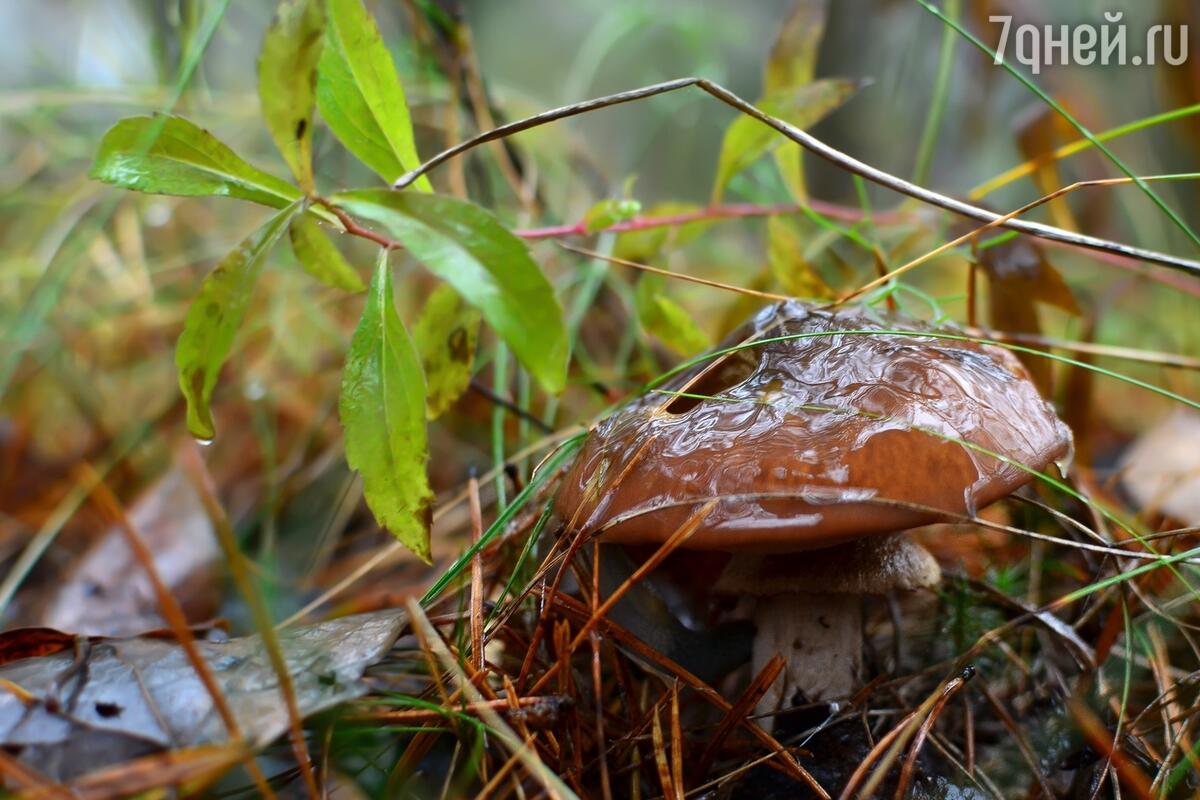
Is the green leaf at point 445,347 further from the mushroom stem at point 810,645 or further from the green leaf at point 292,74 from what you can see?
the mushroom stem at point 810,645

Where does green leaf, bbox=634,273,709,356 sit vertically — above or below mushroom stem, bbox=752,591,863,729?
above

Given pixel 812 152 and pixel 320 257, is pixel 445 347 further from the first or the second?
pixel 812 152

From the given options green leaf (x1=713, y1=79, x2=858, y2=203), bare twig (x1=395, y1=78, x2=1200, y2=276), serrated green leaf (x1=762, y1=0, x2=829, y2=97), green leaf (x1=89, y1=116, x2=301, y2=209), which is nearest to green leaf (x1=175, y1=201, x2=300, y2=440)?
green leaf (x1=89, y1=116, x2=301, y2=209)

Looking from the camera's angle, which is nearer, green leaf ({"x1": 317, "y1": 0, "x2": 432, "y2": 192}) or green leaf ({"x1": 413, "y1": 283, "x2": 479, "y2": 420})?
green leaf ({"x1": 317, "y1": 0, "x2": 432, "y2": 192})

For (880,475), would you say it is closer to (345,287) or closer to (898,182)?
(898,182)

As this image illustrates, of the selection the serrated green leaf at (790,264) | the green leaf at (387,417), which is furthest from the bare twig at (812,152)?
the serrated green leaf at (790,264)

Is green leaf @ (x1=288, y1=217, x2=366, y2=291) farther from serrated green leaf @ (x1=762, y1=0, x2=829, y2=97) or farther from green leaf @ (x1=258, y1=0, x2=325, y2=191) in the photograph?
serrated green leaf @ (x1=762, y1=0, x2=829, y2=97)
